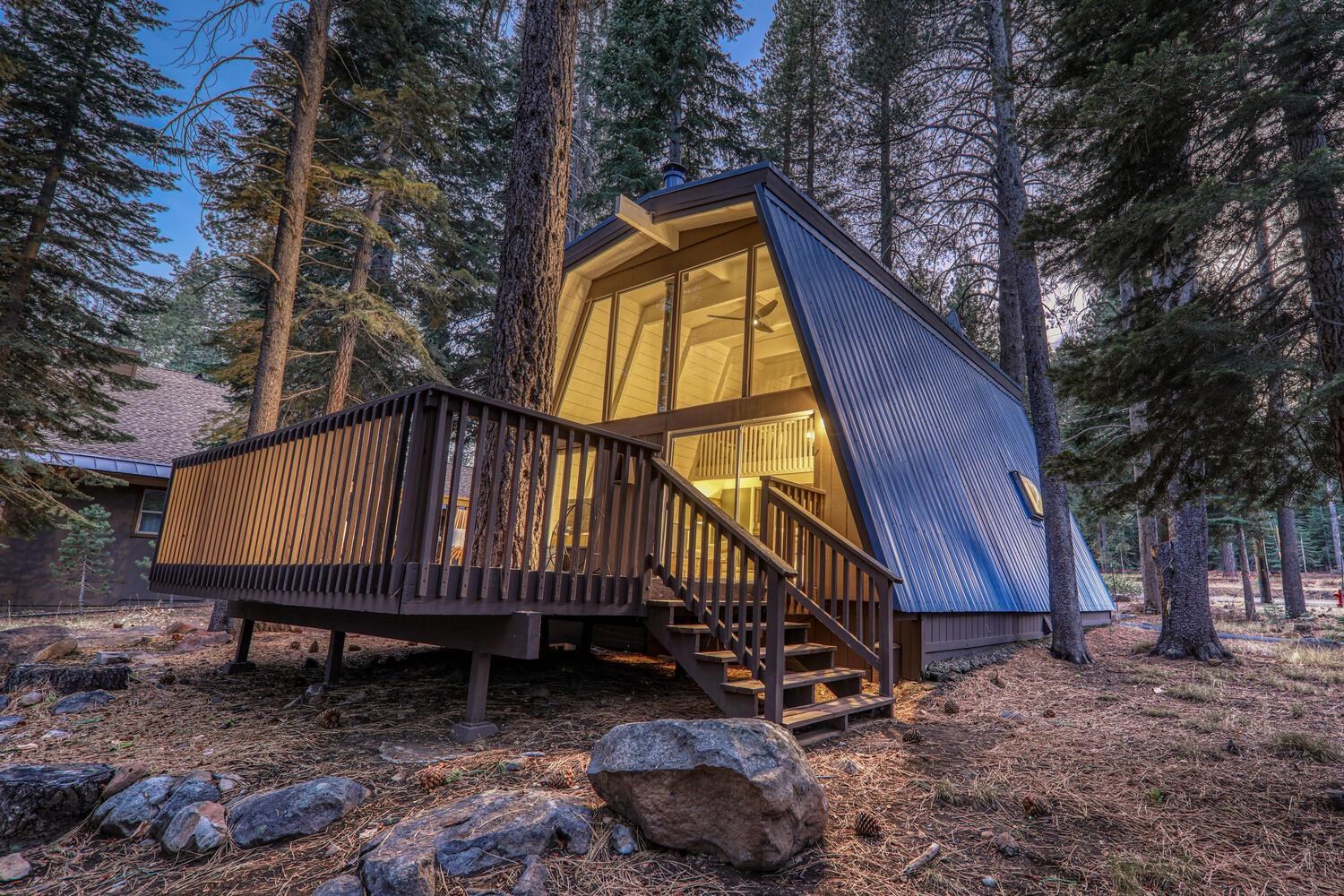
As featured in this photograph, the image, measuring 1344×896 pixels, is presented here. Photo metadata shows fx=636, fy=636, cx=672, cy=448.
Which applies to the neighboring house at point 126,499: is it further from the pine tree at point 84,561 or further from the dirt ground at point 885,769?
the dirt ground at point 885,769

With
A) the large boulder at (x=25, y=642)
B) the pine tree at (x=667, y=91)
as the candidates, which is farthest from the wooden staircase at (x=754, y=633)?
the pine tree at (x=667, y=91)

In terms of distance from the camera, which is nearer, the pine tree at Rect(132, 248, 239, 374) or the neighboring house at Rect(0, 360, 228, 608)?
the neighboring house at Rect(0, 360, 228, 608)

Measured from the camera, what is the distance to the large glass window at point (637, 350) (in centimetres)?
941

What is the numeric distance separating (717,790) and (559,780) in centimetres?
87

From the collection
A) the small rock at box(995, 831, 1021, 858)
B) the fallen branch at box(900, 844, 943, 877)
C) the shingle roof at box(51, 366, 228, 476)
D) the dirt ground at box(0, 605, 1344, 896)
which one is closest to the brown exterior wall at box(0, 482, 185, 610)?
the shingle roof at box(51, 366, 228, 476)

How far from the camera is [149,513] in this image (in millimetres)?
13445

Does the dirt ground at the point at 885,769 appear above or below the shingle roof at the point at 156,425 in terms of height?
below

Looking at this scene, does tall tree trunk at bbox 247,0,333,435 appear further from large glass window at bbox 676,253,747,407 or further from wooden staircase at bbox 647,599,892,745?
wooden staircase at bbox 647,599,892,745

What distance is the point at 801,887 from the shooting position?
232 centimetres

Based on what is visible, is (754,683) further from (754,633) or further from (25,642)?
(25,642)

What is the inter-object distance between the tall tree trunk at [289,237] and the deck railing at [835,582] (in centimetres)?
630

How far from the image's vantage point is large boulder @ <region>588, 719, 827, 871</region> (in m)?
2.41

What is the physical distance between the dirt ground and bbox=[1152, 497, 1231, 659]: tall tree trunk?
4.81 feet

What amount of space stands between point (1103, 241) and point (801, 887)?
13.4ft
